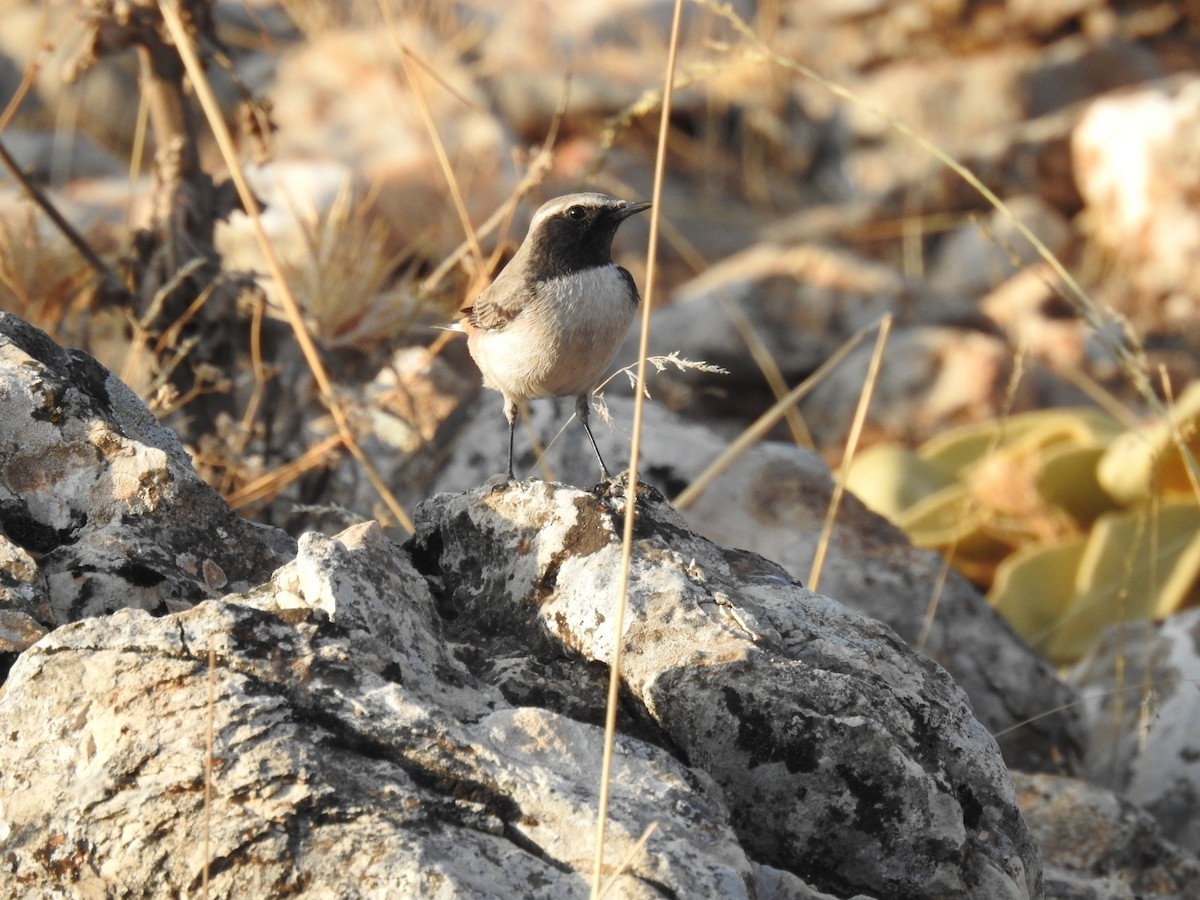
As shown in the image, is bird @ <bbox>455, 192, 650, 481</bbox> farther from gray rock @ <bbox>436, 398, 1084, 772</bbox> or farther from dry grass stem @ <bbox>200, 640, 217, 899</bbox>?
dry grass stem @ <bbox>200, 640, 217, 899</bbox>

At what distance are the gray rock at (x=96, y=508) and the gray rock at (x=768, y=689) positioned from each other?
1.66ft

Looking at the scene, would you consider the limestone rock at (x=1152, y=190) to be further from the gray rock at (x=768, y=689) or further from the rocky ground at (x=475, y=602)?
the gray rock at (x=768, y=689)

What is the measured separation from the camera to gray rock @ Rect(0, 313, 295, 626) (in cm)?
283


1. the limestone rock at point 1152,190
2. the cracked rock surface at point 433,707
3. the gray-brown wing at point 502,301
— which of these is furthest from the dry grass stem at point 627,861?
the limestone rock at point 1152,190

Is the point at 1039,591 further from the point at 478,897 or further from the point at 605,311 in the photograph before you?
the point at 478,897

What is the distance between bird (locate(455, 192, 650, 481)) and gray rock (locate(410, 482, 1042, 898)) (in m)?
0.69

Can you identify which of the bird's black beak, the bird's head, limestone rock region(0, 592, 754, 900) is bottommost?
limestone rock region(0, 592, 754, 900)

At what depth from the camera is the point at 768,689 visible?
8.75 ft

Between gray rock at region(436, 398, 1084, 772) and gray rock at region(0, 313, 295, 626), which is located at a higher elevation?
gray rock at region(0, 313, 295, 626)

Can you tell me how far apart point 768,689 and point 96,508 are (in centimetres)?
141

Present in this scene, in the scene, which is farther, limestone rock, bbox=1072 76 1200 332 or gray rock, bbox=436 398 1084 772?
limestone rock, bbox=1072 76 1200 332

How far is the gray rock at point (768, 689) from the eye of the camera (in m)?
2.66

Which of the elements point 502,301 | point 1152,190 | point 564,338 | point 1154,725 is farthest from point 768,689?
point 1152,190

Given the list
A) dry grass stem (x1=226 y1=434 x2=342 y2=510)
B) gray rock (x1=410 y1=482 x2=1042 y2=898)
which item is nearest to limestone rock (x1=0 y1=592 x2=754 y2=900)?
gray rock (x1=410 y1=482 x2=1042 y2=898)
